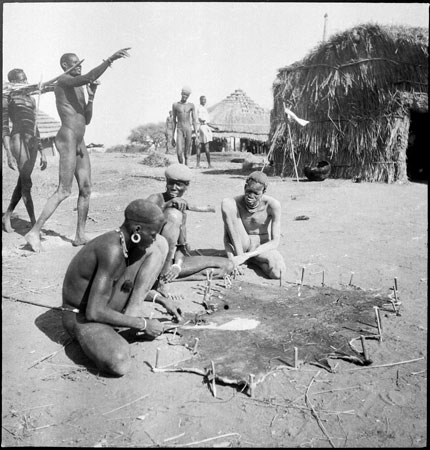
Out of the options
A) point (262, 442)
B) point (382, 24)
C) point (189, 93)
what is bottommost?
point (262, 442)

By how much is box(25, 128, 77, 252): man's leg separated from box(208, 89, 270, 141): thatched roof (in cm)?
2011

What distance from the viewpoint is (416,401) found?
9.70ft

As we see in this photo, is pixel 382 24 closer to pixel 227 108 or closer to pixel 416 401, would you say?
pixel 416 401

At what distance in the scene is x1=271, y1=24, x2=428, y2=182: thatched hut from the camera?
12523mm

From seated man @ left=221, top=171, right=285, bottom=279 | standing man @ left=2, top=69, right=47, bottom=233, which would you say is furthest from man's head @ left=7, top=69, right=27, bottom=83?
seated man @ left=221, top=171, right=285, bottom=279

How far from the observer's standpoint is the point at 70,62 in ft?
19.5

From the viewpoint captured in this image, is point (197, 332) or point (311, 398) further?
point (197, 332)

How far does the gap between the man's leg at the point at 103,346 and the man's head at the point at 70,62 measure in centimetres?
387

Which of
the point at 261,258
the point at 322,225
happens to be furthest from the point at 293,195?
the point at 261,258

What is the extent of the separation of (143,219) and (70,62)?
368cm

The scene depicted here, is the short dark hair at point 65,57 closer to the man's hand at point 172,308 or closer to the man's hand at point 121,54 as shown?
the man's hand at point 121,54

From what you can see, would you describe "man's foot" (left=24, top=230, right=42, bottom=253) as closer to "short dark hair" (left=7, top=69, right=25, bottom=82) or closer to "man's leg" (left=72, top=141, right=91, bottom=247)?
"man's leg" (left=72, top=141, right=91, bottom=247)

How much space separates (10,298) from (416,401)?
375 cm

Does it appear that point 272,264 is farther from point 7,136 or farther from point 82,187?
point 7,136
